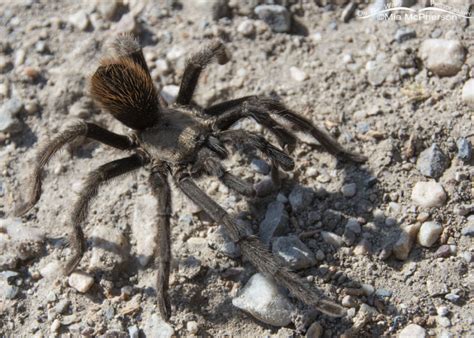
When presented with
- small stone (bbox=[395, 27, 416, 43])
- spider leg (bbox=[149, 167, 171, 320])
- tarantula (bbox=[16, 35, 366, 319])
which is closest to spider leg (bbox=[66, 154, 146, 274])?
tarantula (bbox=[16, 35, 366, 319])

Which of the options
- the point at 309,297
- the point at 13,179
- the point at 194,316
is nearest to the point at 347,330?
the point at 309,297

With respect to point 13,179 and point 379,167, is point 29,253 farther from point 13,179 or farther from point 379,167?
point 379,167

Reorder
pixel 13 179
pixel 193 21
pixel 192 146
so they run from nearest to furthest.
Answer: pixel 192 146 < pixel 13 179 < pixel 193 21

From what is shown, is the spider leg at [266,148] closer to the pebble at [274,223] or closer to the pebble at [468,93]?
the pebble at [274,223]

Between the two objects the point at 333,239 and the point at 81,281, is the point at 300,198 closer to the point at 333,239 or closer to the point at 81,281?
the point at 333,239

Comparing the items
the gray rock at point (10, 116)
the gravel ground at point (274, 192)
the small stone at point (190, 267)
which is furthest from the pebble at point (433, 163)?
the gray rock at point (10, 116)

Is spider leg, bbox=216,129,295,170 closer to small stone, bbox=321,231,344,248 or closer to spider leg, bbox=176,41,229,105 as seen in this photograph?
small stone, bbox=321,231,344,248
